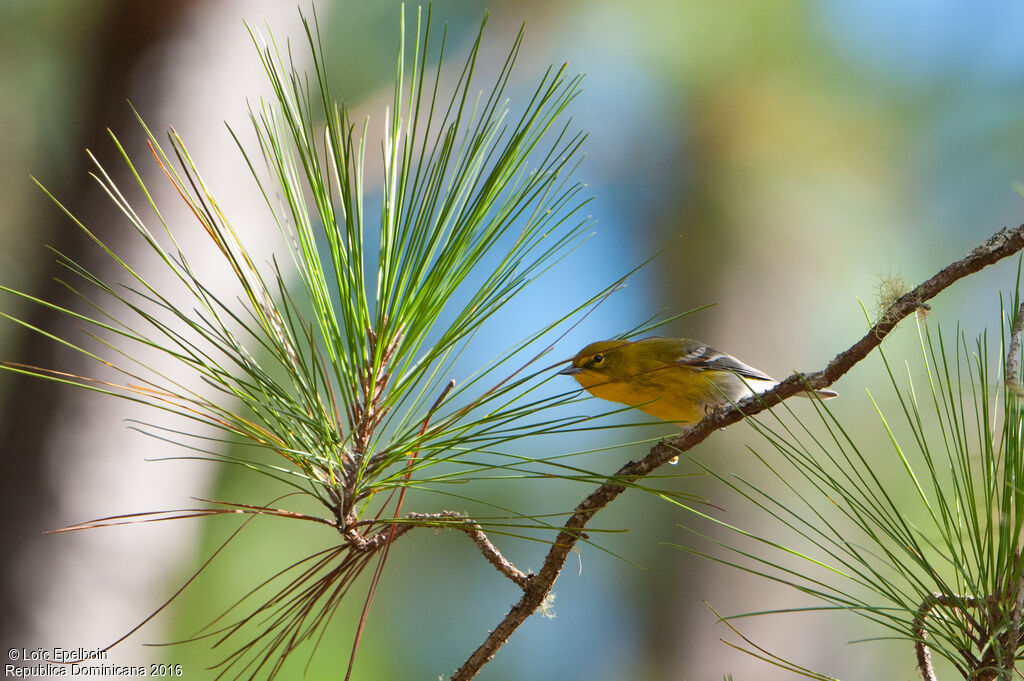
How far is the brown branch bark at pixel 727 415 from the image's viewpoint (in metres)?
0.95

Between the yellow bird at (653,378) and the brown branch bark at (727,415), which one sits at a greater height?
the yellow bird at (653,378)

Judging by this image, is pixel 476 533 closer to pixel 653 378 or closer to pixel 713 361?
pixel 653 378

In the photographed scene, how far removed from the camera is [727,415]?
126cm

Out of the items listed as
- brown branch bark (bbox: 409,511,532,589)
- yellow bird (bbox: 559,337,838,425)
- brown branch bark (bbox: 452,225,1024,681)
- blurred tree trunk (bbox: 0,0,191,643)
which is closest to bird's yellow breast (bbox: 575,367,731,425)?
yellow bird (bbox: 559,337,838,425)

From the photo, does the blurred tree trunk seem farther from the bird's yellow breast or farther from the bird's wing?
the bird's wing

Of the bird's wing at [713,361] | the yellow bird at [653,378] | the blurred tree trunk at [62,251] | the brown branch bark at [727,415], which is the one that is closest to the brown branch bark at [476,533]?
the brown branch bark at [727,415]

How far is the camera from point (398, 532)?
1087mm

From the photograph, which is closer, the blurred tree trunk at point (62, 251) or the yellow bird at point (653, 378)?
the blurred tree trunk at point (62, 251)

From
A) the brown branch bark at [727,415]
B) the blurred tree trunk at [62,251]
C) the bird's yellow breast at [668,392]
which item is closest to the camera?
the brown branch bark at [727,415]

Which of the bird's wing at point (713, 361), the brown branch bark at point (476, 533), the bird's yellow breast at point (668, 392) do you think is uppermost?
the bird's wing at point (713, 361)

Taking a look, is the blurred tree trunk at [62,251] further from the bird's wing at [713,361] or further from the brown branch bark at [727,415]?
the bird's wing at [713,361]

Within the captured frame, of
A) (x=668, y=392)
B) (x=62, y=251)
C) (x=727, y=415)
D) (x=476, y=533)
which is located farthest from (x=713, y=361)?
(x=62, y=251)

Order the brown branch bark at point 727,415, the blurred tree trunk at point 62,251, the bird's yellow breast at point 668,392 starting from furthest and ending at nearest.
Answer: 1. the bird's yellow breast at point 668,392
2. the blurred tree trunk at point 62,251
3. the brown branch bark at point 727,415

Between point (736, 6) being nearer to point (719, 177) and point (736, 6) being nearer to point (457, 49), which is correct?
point (719, 177)
